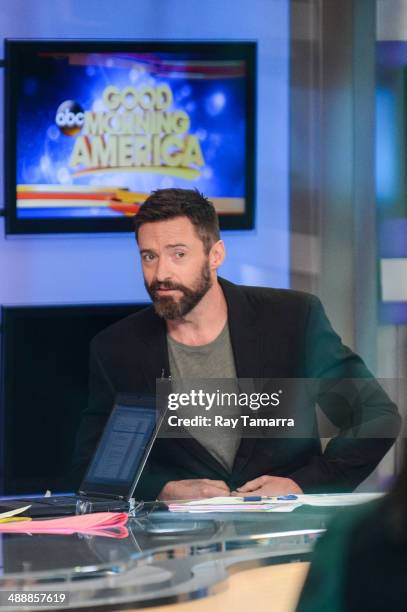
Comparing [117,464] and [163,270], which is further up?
[163,270]

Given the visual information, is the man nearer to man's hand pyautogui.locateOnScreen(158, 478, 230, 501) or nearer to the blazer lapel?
the blazer lapel

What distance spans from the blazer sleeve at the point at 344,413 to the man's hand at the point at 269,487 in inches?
5.8

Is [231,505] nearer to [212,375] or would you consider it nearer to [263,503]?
[263,503]

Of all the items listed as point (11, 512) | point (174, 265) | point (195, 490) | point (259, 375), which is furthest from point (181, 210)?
point (11, 512)

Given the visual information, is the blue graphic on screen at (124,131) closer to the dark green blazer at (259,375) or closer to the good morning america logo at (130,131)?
the good morning america logo at (130,131)

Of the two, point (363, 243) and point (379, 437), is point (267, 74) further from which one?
point (379, 437)

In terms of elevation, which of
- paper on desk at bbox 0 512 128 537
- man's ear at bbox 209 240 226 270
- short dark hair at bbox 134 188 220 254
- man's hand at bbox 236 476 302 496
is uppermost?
short dark hair at bbox 134 188 220 254

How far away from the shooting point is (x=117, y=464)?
7.41ft

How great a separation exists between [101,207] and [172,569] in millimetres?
2490

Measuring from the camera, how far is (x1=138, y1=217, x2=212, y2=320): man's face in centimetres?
299

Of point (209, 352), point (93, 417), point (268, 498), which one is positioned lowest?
point (268, 498)

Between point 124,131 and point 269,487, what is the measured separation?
1976 mm

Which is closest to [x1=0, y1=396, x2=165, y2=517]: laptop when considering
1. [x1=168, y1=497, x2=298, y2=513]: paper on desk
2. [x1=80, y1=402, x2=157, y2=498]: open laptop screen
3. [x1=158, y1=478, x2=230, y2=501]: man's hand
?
[x1=80, y1=402, x2=157, y2=498]: open laptop screen

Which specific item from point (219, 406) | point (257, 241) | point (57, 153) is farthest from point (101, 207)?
point (219, 406)
